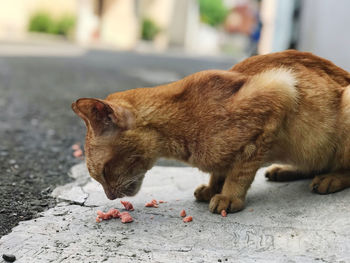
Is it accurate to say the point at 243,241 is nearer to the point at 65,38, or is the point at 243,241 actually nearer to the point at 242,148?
the point at 242,148

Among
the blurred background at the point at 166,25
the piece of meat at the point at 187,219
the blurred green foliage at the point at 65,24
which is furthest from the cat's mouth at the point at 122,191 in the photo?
the blurred green foliage at the point at 65,24

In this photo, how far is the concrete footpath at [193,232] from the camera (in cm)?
181

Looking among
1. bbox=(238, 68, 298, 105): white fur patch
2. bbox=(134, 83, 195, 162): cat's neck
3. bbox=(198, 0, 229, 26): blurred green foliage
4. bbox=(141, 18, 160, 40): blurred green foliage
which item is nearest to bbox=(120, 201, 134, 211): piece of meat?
bbox=(134, 83, 195, 162): cat's neck

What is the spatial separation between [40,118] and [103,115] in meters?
2.96

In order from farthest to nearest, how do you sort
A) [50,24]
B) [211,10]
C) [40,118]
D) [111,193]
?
[211,10] < [50,24] < [40,118] < [111,193]

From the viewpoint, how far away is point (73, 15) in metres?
20.1

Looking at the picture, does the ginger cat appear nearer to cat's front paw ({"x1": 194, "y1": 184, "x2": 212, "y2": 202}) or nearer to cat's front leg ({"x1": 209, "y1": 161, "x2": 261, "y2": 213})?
cat's front leg ({"x1": 209, "y1": 161, "x2": 261, "y2": 213})

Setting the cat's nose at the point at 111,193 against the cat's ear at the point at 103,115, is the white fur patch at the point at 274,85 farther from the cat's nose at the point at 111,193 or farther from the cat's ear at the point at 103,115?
the cat's nose at the point at 111,193

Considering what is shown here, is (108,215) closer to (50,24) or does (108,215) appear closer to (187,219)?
(187,219)

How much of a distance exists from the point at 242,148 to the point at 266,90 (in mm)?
336

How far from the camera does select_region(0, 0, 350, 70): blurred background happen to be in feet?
18.0

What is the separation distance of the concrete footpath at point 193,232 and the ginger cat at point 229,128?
0.15 m

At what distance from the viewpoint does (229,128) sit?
2238mm

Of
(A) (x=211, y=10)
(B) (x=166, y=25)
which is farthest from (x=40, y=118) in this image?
(A) (x=211, y=10)
